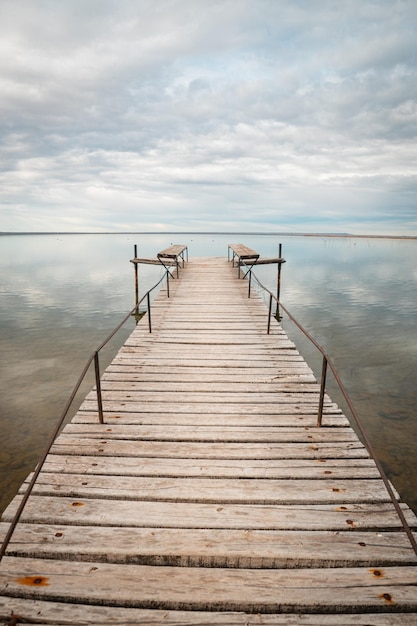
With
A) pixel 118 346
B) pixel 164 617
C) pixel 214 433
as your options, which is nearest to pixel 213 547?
pixel 164 617

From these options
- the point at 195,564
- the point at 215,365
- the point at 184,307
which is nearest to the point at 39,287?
the point at 184,307

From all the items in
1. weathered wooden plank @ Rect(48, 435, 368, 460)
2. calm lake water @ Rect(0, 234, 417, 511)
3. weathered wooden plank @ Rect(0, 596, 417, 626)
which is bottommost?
calm lake water @ Rect(0, 234, 417, 511)

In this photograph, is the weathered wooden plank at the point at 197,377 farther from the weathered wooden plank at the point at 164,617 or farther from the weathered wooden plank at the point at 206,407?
the weathered wooden plank at the point at 164,617

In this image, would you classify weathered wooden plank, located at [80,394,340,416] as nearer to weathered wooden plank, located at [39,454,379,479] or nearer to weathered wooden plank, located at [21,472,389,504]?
weathered wooden plank, located at [39,454,379,479]

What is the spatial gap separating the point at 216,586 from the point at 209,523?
58 centimetres

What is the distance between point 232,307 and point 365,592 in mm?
9619

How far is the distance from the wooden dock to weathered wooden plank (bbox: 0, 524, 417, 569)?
1 cm

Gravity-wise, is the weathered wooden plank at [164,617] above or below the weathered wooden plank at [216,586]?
below

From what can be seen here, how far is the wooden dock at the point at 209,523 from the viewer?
2.51 meters

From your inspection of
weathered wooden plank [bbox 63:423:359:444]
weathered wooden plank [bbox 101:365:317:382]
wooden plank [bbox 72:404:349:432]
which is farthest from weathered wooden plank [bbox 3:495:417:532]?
weathered wooden plank [bbox 101:365:317:382]

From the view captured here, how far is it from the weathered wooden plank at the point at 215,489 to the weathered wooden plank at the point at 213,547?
0.40 metres

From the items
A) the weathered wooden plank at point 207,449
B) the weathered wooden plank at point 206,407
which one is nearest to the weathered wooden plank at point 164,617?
the weathered wooden plank at point 207,449

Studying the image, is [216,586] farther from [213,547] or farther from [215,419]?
[215,419]

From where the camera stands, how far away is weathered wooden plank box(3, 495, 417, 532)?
3164mm
